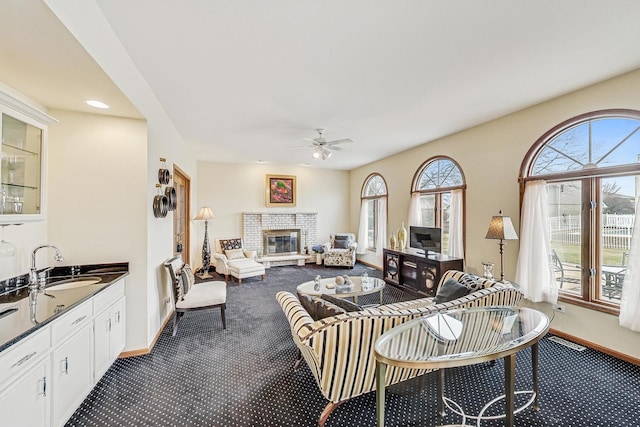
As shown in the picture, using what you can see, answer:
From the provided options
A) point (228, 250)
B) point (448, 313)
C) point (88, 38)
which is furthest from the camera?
point (228, 250)

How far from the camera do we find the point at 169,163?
3682 millimetres

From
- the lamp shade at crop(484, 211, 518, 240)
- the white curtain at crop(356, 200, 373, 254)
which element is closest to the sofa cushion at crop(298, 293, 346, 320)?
the lamp shade at crop(484, 211, 518, 240)

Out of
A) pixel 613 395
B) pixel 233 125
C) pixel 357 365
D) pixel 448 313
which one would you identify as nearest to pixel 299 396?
pixel 357 365

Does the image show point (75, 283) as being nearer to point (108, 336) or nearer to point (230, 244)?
point (108, 336)

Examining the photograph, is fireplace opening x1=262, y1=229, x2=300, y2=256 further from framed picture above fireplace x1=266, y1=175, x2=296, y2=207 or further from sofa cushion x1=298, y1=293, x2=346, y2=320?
sofa cushion x1=298, y1=293, x2=346, y2=320

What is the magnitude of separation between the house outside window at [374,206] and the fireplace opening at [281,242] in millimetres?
2042

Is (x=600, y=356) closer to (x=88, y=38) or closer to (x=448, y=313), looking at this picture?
(x=448, y=313)

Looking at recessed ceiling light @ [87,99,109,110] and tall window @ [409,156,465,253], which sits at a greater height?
recessed ceiling light @ [87,99,109,110]

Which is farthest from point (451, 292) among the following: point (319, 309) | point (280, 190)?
point (280, 190)

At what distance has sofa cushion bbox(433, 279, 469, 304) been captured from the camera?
2.51 metres

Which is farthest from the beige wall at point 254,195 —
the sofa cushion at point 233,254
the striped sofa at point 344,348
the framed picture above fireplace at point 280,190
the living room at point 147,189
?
the striped sofa at point 344,348

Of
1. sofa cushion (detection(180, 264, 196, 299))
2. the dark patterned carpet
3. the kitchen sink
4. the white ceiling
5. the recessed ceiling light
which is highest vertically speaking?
the white ceiling

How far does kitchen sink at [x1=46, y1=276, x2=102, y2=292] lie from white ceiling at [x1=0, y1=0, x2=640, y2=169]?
158cm

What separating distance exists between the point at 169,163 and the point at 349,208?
546cm
